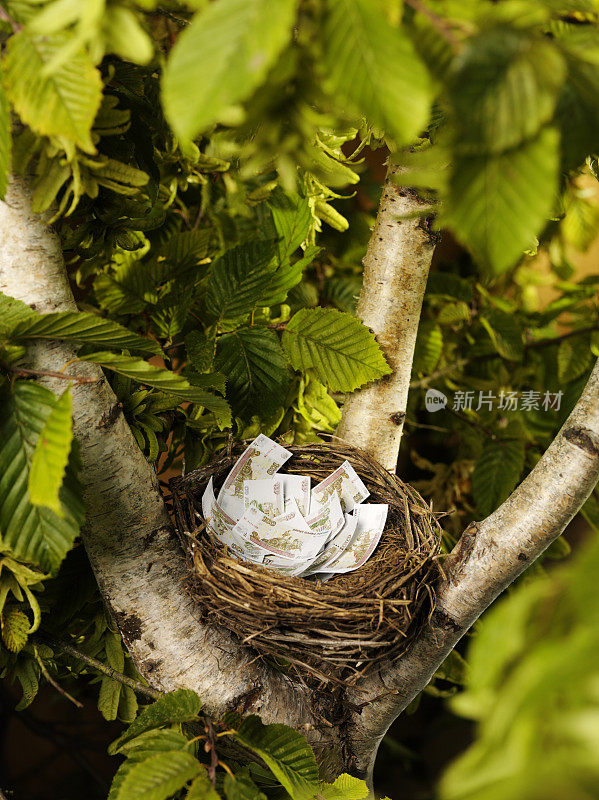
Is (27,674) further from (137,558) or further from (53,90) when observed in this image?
(53,90)

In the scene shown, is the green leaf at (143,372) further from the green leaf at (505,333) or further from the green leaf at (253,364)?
the green leaf at (505,333)

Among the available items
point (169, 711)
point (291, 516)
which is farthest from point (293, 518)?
point (169, 711)

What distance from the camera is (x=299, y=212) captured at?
77 cm

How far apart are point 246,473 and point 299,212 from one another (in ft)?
1.20

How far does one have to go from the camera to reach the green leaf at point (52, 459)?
0.33 meters

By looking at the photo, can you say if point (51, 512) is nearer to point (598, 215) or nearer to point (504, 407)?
point (504, 407)

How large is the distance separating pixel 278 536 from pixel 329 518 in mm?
80

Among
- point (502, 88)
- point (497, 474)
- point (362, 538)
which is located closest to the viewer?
point (502, 88)

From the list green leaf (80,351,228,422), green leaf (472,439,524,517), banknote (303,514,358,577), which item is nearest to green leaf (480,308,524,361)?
green leaf (472,439,524,517)

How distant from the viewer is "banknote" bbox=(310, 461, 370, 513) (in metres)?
0.82

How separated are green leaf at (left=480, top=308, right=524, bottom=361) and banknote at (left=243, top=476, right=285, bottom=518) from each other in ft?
1.84

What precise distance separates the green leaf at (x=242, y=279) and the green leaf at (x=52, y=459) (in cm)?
42

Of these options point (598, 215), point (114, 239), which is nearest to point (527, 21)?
point (114, 239)

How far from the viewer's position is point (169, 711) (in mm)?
534
